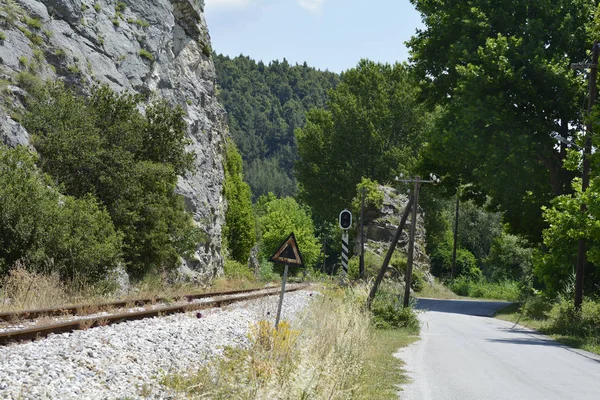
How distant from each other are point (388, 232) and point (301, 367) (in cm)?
4775

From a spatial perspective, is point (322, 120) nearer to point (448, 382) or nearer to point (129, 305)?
point (129, 305)

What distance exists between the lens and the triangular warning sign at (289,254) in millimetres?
9695

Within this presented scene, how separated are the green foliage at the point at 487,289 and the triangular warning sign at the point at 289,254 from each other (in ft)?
138

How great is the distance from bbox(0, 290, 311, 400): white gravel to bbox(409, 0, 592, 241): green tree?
19.7 metres

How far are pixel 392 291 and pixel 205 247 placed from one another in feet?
40.3

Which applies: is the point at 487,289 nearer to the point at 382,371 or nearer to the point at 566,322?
the point at 566,322

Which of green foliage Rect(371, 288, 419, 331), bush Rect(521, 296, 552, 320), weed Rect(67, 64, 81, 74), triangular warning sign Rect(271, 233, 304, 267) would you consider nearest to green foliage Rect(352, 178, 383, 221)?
bush Rect(521, 296, 552, 320)

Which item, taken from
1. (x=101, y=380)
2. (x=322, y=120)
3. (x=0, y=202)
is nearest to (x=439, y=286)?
(x=322, y=120)

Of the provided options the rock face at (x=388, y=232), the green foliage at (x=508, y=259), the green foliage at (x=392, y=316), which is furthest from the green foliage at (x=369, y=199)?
the green foliage at (x=392, y=316)

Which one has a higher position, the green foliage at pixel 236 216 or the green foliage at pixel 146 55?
the green foliage at pixel 146 55

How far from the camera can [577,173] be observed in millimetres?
30688

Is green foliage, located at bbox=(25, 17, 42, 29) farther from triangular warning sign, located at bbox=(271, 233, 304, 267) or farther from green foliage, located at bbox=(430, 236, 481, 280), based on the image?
green foliage, located at bbox=(430, 236, 481, 280)

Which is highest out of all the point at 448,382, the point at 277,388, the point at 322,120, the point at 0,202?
the point at 322,120

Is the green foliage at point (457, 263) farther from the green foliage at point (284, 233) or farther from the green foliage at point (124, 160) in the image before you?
the green foliage at point (124, 160)
